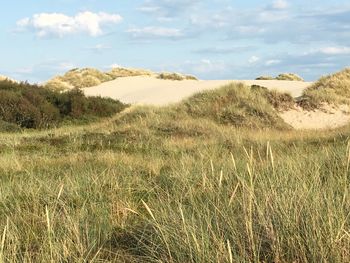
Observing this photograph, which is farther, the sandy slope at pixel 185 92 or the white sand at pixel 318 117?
the sandy slope at pixel 185 92

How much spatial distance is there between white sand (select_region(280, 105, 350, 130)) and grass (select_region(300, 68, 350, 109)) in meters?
0.42

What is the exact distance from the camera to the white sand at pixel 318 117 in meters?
20.5

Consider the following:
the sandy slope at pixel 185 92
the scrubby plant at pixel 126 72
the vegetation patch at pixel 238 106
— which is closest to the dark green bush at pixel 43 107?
the sandy slope at pixel 185 92

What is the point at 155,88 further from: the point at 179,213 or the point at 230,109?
the point at 179,213

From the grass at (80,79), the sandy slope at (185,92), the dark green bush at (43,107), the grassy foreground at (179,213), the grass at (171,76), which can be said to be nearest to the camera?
the grassy foreground at (179,213)

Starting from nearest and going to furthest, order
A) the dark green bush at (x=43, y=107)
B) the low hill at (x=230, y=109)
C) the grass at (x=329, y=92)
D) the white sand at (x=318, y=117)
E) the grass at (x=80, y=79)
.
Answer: the low hill at (x=230, y=109), the white sand at (x=318, y=117), the dark green bush at (x=43, y=107), the grass at (x=329, y=92), the grass at (x=80, y=79)

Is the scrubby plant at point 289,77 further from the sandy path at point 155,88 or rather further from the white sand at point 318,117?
the white sand at point 318,117

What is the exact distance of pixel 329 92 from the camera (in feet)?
76.9

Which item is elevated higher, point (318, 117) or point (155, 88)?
point (155, 88)

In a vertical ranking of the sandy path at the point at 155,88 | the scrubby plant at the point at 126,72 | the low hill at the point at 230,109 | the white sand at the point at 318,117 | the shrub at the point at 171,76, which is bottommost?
the white sand at the point at 318,117

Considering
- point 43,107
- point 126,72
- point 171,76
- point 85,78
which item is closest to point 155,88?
point 85,78

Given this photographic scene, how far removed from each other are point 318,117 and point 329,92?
2643 millimetres

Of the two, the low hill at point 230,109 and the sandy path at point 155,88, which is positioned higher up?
the sandy path at point 155,88

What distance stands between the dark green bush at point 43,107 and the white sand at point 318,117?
8.65 m
